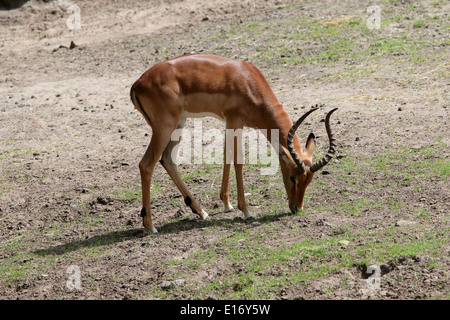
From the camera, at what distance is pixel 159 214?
760 centimetres

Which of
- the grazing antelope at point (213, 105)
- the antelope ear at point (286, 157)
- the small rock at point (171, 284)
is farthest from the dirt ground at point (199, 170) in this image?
the antelope ear at point (286, 157)

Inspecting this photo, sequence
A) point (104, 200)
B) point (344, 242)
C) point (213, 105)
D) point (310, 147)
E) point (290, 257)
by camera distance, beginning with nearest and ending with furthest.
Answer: point (290, 257)
point (344, 242)
point (213, 105)
point (310, 147)
point (104, 200)

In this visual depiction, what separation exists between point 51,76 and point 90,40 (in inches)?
84.0

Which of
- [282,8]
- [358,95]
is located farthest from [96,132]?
[282,8]

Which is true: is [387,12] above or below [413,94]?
above

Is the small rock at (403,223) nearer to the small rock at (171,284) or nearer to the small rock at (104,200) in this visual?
the small rock at (171,284)

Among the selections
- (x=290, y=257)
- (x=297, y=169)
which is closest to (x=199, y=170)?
(x=297, y=169)

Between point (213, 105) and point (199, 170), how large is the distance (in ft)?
5.90

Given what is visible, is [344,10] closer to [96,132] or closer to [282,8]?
[282,8]

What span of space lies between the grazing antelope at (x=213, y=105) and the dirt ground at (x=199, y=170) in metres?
0.47

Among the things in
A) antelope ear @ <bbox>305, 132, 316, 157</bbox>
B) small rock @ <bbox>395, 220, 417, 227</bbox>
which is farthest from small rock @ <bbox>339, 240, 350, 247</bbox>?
antelope ear @ <bbox>305, 132, 316, 157</bbox>

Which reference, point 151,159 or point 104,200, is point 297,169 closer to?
point 151,159

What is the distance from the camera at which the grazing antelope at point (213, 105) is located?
6.94 meters

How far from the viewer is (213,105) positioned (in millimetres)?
7195
